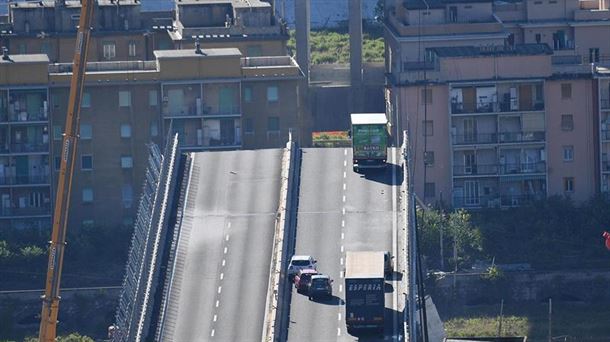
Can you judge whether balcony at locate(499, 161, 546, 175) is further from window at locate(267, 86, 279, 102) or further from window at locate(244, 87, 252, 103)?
window at locate(244, 87, 252, 103)

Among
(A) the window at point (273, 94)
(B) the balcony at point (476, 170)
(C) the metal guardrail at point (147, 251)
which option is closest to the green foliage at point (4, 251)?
(C) the metal guardrail at point (147, 251)

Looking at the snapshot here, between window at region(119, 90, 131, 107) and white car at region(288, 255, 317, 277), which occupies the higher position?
A: window at region(119, 90, 131, 107)

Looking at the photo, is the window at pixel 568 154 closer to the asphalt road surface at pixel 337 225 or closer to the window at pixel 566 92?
the window at pixel 566 92

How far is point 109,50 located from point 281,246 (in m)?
26.0

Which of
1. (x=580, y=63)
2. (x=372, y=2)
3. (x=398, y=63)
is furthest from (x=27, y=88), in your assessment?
(x=372, y=2)

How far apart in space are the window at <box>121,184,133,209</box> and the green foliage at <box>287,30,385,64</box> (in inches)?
839

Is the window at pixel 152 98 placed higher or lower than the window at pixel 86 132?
higher

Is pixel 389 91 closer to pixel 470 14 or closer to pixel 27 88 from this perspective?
pixel 470 14

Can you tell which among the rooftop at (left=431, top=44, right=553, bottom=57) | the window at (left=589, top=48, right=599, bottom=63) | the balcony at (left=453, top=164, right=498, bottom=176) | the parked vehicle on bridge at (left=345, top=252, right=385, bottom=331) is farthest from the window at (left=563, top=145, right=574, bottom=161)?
the parked vehicle on bridge at (left=345, top=252, right=385, bottom=331)

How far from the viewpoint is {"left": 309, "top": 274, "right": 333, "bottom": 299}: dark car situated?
8125cm

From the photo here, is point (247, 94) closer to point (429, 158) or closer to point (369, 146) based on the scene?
point (429, 158)

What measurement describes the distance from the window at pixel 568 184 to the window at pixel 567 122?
1793 millimetres

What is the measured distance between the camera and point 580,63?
108 meters

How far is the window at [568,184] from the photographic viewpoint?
104125 mm
